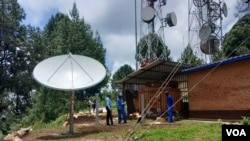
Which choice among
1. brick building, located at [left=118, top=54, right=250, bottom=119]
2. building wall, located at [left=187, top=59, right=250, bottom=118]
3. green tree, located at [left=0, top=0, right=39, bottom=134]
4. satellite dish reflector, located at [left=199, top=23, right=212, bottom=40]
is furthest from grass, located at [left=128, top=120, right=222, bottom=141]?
green tree, located at [left=0, top=0, right=39, bottom=134]

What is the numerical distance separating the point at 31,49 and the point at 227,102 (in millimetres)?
33735

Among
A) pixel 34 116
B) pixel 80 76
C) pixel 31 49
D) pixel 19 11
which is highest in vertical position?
pixel 19 11

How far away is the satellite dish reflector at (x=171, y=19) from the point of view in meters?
30.0

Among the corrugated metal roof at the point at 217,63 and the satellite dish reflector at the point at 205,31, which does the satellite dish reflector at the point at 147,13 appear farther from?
the corrugated metal roof at the point at 217,63

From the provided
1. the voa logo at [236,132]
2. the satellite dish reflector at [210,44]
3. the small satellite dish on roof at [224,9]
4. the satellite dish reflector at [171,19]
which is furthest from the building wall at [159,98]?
the voa logo at [236,132]

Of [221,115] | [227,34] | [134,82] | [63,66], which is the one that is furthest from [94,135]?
[227,34]

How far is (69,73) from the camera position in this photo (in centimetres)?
1678

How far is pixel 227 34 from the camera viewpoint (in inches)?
1590

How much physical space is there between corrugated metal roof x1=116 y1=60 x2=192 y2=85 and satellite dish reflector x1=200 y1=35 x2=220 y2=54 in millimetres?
4518

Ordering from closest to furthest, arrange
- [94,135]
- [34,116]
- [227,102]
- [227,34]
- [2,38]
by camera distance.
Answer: [94,135], [227,102], [34,116], [227,34], [2,38]

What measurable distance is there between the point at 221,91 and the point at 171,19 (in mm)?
13202

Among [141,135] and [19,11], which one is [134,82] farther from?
[19,11]

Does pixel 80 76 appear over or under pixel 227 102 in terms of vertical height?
over

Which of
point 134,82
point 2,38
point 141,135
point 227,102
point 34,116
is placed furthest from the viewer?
point 2,38
